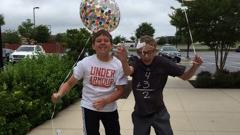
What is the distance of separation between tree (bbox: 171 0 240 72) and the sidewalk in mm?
2547

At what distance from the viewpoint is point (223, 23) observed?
15.4 metres

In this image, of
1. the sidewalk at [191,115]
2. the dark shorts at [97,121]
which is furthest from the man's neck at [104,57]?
the sidewalk at [191,115]

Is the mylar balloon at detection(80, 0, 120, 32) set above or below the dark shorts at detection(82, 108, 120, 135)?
above

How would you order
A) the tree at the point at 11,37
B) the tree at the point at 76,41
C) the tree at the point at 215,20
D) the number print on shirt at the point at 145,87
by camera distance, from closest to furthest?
the number print on shirt at the point at 145,87, the tree at the point at 76,41, the tree at the point at 215,20, the tree at the point at 11,37

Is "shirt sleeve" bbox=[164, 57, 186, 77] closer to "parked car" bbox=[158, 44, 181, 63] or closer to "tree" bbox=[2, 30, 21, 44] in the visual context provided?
"parked car" bbox=[158, 44, 181, 63]

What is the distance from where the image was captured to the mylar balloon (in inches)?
297

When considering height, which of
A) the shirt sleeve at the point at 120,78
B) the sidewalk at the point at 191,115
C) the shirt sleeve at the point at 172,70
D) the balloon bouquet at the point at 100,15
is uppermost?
the balloon bouquet at the point at 100,15

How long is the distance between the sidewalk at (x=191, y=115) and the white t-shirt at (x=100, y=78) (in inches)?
115

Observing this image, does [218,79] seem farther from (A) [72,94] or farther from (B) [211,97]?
(A) [72,94]

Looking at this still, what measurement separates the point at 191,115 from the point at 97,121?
5155 mm

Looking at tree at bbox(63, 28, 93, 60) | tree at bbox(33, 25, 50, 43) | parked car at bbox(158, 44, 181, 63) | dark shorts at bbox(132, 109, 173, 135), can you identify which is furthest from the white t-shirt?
tree at bbox(33, 25, 50, 43)

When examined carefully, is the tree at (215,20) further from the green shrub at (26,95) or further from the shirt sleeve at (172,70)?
the shirt sleeve at (172,70)

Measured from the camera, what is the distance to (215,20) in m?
15.7

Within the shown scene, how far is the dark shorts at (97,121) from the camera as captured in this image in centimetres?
464
